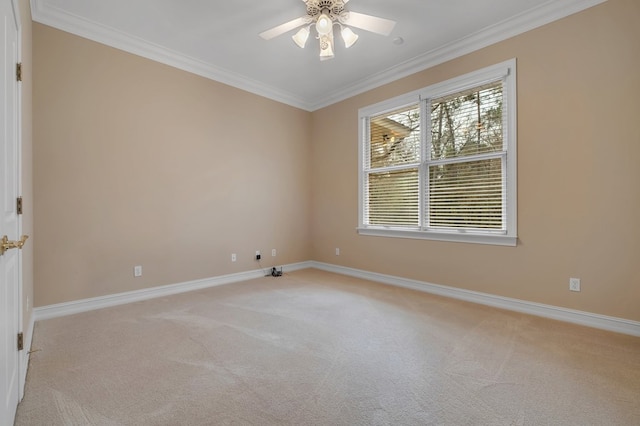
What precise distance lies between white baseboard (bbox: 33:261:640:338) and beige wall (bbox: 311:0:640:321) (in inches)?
2.6

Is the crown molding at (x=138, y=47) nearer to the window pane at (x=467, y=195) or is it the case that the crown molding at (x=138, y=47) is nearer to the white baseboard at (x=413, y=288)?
the white baseboard at (x=413, y=288)

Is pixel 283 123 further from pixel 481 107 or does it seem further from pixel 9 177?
pixel 9 177

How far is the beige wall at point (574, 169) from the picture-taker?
2.48 metres

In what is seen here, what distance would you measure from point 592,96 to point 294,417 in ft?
→ 11.8

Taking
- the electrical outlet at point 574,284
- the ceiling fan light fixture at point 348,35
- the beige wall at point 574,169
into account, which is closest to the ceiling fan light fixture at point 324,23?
the ceiling fan light fixture at point 348,35

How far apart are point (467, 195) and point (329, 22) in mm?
2441

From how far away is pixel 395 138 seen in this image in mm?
4219

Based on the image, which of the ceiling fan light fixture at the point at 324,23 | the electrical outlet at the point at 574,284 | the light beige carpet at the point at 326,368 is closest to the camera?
the light beige carpet at the point at 326,368

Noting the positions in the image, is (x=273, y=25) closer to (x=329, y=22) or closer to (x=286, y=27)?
(x=286, y=27)

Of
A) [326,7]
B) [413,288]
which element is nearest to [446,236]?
[413,288]

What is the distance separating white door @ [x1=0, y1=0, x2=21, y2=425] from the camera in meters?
1.26

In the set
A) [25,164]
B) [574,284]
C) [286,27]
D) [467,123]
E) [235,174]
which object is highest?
[286,27]

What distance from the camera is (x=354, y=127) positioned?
4.70 meters

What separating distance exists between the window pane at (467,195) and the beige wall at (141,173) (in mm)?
2537
